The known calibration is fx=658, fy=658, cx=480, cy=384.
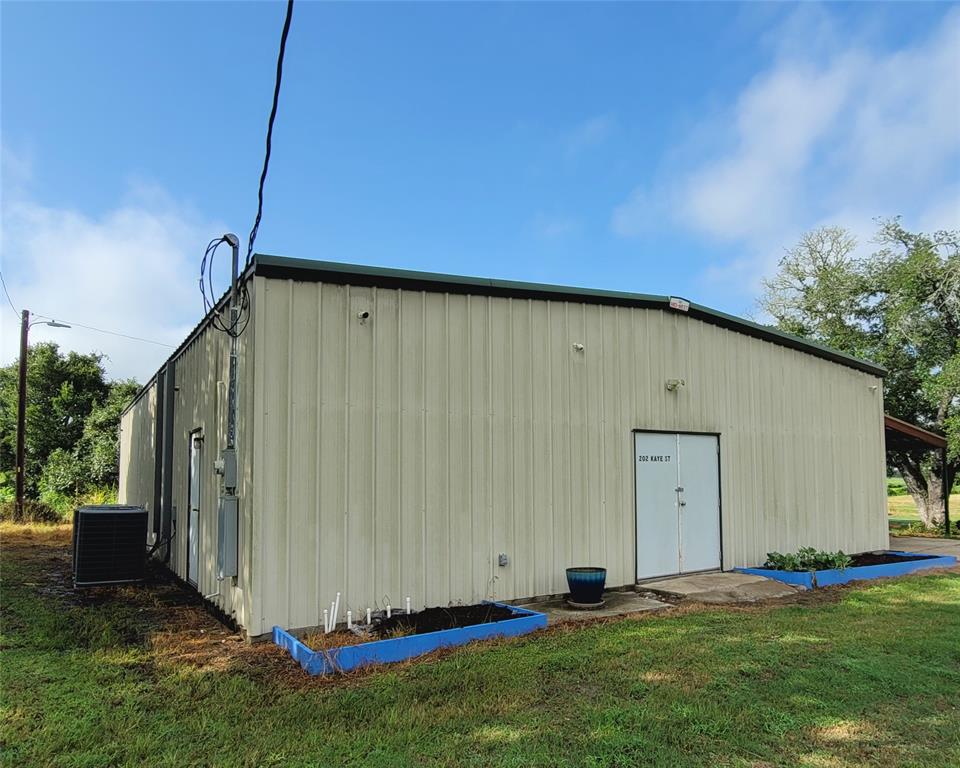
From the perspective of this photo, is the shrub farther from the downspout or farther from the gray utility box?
the gray utility box

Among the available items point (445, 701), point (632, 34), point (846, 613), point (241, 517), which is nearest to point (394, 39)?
point (632, 34)

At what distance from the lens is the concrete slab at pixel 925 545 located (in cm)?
1190

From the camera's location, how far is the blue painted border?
15.8 ft

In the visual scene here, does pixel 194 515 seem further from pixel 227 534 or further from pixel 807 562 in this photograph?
pixel 807 562

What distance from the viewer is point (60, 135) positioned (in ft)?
27.6

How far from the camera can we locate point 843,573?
8750 millimetres

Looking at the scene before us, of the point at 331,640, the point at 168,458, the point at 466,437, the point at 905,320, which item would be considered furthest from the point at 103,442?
the point at 905,320

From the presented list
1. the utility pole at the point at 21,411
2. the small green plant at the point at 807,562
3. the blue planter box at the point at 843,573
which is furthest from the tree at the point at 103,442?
the blue planter box at the point at 843,573

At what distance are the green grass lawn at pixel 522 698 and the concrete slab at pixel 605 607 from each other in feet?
1.24

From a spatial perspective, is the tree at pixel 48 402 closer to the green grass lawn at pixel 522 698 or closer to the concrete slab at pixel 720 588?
the green grass lawn at pixel 522 698

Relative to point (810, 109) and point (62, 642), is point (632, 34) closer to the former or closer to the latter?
point (810, 109)

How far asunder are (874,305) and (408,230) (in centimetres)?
1597

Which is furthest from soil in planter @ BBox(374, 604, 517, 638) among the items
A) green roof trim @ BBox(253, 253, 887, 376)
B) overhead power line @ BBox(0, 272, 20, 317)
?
overhead power line @ BBox(0, 272, 20, 317)

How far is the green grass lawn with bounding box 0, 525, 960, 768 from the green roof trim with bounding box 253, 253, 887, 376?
10.9 ft
